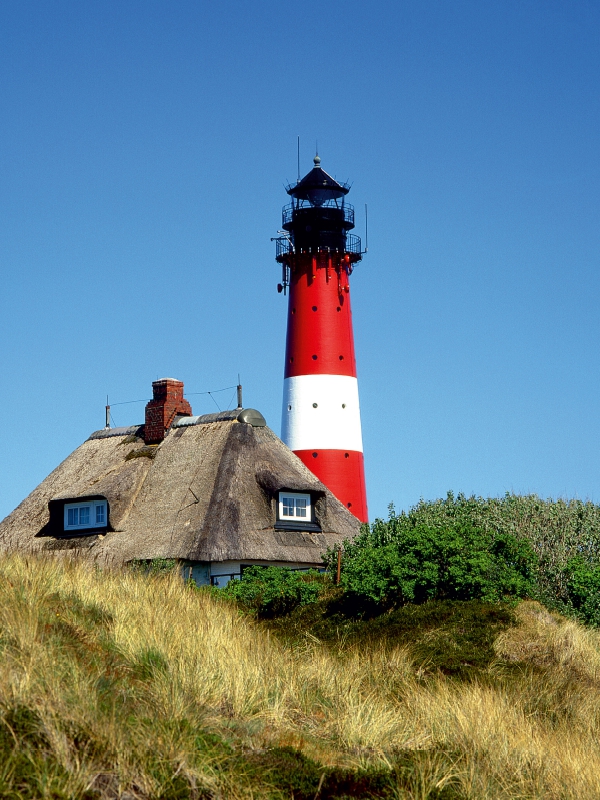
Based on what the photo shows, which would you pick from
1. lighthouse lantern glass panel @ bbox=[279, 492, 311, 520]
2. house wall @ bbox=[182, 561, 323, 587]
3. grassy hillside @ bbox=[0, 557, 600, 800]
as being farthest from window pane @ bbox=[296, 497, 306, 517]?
grassy hillside @ bbox=[0, 557, 600, 800]

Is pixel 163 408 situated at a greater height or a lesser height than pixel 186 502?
greater

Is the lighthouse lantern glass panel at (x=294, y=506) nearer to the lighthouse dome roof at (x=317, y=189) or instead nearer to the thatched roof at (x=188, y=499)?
the thatched roof at (x=188, y=499)

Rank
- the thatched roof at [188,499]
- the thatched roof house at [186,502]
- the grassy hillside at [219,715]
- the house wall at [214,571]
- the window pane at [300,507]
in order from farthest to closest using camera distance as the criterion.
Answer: the window pane at [300,507], the thatched roof at [188,499], the thatched roof house at [186,502], the house wall at [214,571], the grassy hillside at [219,715]

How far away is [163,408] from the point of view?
114 feet

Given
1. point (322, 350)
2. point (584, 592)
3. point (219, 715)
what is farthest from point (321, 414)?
point (219, 715)

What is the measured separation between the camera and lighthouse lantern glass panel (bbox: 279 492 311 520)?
100.0 ft

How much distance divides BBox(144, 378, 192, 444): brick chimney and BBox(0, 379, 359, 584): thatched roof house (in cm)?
4

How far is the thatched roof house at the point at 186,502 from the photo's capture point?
2858cm

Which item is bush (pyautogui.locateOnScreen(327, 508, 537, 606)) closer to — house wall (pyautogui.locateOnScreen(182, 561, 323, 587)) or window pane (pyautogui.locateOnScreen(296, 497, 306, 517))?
house wall (pyautogui.locateOnScreen(182, 561, 323, 587))

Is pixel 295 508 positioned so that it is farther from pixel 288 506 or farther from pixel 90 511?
pixel 90 511

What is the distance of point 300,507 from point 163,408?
6.32 m

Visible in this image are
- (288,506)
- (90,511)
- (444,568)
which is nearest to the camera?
(444,568)

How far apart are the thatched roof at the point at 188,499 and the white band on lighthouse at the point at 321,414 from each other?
14.4ft

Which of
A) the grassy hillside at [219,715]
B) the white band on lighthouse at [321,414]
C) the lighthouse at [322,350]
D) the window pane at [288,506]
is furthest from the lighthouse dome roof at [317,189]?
the grassy hillside at [219,715]
